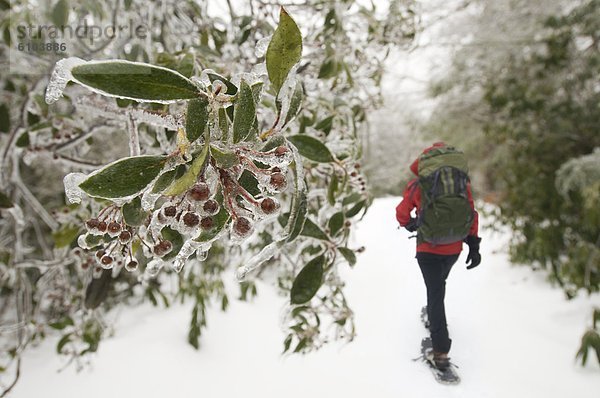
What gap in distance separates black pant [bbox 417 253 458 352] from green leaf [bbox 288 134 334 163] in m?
0.18

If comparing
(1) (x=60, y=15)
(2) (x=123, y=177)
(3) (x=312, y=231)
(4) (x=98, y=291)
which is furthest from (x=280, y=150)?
(1) (x=60, y=15)

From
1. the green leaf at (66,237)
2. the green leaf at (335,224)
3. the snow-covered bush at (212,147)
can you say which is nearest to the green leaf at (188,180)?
the snow-covered bush at (212,147)

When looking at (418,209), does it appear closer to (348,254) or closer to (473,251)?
(473,251)

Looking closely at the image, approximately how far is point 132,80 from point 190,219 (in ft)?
0.38

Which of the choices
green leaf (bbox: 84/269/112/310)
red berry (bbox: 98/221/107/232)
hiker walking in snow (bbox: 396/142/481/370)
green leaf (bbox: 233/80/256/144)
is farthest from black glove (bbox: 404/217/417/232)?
green leaf (bbox: 84/269/112/310)

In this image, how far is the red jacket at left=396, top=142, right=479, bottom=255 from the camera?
0.44 m

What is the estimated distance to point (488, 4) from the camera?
5.13 ft

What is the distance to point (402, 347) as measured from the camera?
498 millimetres

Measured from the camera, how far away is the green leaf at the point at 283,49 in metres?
0.36

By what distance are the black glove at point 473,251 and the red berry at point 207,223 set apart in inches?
10.9

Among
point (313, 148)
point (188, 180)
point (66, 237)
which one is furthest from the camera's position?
point (66, 237)

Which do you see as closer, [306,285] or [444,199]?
[444,199]

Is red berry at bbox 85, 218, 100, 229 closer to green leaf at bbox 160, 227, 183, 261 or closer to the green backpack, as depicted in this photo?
green leaf at bbox 160, 227, 183, 261

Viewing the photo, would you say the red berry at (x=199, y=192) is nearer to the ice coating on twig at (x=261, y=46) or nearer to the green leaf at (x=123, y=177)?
the green leaf at (x=123, y=177)
